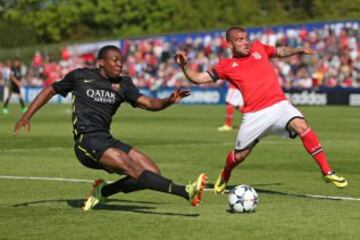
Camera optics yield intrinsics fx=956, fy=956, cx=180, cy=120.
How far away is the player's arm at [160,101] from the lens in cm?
1048

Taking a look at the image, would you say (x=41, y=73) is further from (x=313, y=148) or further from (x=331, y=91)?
(x=313, y=148)

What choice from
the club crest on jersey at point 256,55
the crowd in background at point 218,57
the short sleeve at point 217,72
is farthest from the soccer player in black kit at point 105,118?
the crowd in background at point 218,57

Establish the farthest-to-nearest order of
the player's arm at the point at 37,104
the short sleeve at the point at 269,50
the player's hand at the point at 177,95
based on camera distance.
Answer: the short sleeve at the point at 269,50 → the player's arm at the point at 37,104 → the player's hand at the point at 177,95

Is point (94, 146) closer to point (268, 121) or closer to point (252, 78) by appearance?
point (268, 121)

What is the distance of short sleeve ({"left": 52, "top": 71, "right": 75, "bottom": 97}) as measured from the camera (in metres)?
11.4

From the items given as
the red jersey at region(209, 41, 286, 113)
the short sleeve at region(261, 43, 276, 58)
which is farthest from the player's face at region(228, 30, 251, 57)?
the short sleeve at region(261, 43, 276, 58)

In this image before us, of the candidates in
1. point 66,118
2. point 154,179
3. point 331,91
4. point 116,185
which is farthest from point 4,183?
point 331,91

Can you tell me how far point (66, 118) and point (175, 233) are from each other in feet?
94.9

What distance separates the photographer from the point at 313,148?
1273 cm

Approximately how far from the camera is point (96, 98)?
36.7 feet

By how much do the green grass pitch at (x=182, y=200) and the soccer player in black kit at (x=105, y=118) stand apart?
0.38 metres

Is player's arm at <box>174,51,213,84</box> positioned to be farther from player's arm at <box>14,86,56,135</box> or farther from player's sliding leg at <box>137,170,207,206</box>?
player's sliding leg at <box>137,170,207,206</box>

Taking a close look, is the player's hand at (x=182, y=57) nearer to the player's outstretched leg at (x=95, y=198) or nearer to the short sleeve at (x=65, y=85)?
the short sleeve at (x=65, y=85)

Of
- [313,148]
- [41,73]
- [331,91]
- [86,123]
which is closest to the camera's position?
[86,123]
